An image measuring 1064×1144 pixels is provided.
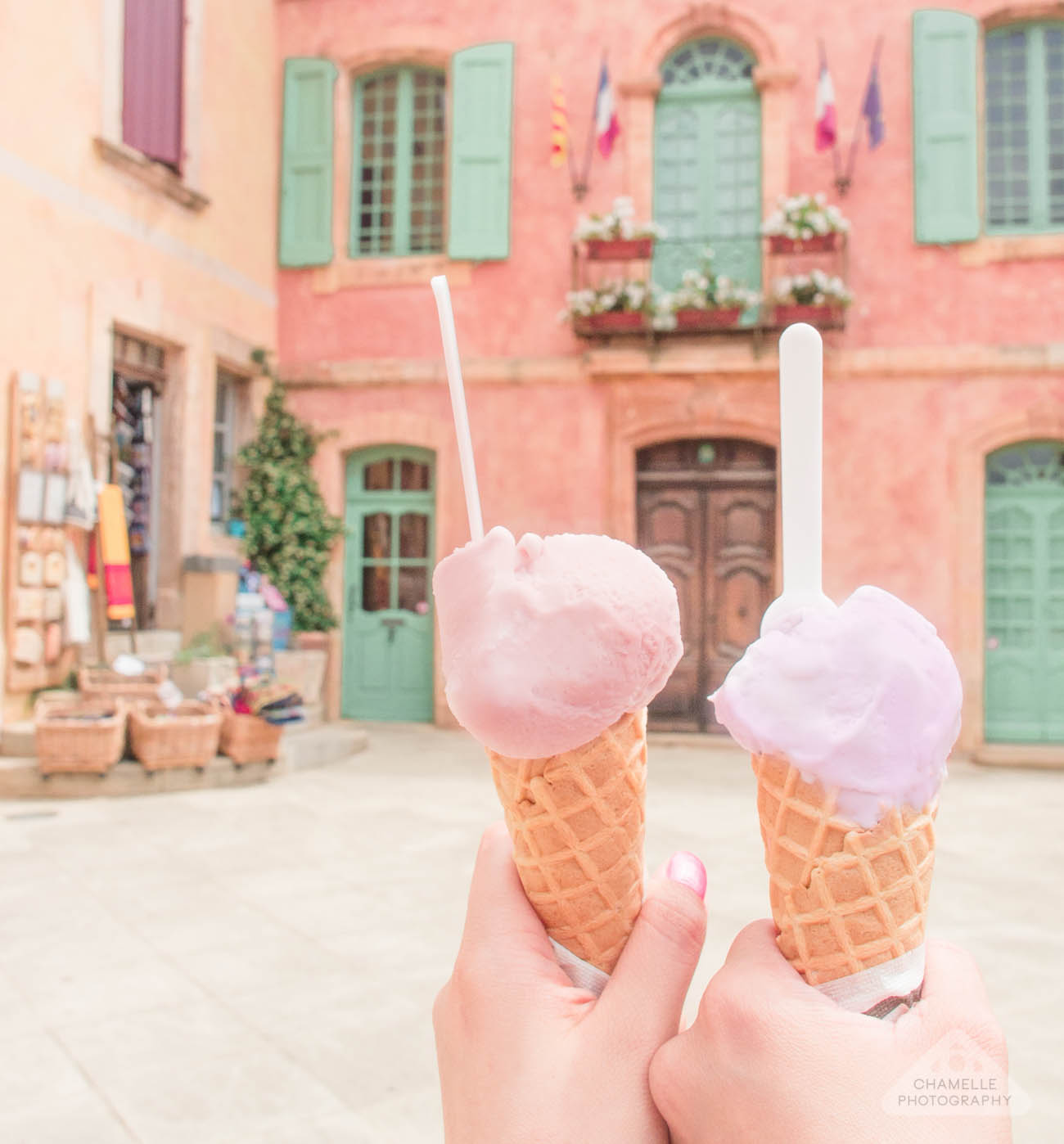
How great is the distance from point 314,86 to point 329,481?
4.15 m

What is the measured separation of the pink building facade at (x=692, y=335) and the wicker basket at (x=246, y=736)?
2.71 meters

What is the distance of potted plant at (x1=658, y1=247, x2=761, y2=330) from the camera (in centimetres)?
985

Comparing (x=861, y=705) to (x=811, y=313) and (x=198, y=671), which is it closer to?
(x=198, y=671)

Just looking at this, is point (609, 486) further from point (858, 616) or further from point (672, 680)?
point (858, 616)

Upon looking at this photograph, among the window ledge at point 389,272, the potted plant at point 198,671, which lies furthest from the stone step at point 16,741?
the window ledge at point 389,272

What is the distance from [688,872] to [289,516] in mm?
9850

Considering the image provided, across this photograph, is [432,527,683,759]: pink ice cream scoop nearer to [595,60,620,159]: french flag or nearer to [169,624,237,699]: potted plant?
[169,624,237,699]: potted plant

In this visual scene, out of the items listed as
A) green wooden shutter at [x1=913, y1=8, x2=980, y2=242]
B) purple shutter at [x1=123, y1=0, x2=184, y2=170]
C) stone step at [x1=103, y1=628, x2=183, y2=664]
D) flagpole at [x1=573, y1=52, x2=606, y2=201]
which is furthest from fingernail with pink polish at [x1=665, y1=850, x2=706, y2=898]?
flagpole at [x1=573, y1=52, x2=606, y2=201]

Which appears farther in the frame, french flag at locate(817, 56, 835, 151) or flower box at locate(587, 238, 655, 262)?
flower box at locate(587, 238, 655, 262)

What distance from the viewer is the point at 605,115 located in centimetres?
991

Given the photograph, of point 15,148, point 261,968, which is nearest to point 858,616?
point 261,968

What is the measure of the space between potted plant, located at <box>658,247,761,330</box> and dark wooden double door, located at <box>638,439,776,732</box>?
3.94ft

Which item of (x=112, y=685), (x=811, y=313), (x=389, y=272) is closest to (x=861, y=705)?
(x=112, y=685)

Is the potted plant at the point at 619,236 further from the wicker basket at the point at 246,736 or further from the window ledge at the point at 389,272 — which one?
the wicker basket at the point at 246,736
